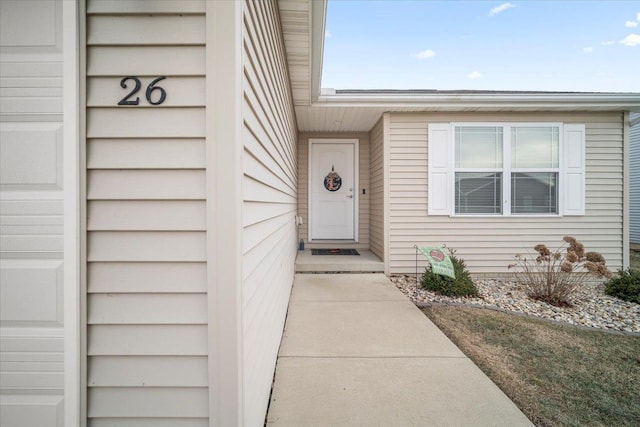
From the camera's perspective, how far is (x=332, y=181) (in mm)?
5465

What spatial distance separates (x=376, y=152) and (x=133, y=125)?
14.6 ft

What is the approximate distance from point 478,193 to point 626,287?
219cm

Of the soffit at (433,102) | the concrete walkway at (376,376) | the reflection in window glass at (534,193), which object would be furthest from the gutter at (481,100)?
the concrete walkway at (376,376)

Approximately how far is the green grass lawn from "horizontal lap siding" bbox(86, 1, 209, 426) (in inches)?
74.9

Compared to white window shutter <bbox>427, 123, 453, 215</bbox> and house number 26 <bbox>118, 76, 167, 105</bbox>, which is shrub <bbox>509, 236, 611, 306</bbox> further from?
house number 26 <bbox>118, 76, 167, 105</bbox>

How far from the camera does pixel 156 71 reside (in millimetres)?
971

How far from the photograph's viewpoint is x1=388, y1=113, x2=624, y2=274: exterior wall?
4379 mm

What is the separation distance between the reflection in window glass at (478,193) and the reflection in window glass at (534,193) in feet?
0.83

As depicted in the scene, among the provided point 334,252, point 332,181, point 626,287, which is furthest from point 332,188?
point 626,287

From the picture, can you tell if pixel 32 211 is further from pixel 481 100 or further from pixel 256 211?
pixel 481 100

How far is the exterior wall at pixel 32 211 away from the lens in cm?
94

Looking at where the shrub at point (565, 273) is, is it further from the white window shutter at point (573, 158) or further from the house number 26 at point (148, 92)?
the house number 26 at point (148, 92)

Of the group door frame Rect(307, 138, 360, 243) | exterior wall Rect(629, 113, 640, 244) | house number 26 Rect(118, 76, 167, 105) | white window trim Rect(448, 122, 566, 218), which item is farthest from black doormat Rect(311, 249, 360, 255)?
exterior wall Rect(629, 113, 640, 244)

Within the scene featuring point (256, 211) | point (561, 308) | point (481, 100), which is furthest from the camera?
point (481, 100)
